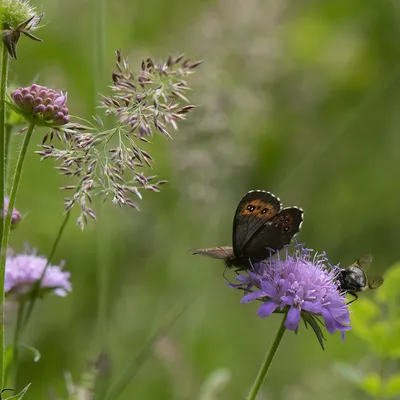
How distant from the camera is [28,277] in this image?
7.43 feet

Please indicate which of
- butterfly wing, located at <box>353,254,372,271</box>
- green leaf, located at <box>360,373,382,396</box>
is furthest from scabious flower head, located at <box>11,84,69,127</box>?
green leaf, located at <box>360,373,382,396</box>

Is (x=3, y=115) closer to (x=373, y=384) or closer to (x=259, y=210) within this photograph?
(x=259, y=210)

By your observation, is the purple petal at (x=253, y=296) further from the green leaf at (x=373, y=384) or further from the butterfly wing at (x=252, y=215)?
the green leaf at (x=373, y=384)

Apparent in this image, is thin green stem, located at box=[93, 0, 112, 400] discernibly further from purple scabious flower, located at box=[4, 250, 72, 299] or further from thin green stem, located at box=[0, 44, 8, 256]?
thin green stem, located at box=[0, 44, 8, 256]

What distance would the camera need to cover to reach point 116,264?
15.8 ft

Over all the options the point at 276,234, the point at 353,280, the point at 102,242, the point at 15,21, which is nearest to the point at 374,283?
the point at 353,280

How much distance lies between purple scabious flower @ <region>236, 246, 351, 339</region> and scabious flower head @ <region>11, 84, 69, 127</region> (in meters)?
0.63

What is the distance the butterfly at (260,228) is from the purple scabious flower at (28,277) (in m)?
0.48

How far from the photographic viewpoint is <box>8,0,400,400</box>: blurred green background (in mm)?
4266

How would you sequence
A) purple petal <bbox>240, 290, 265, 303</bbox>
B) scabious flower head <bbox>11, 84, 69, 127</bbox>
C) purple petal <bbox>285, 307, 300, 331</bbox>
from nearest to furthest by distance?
scabious flower head <bbox>11, 84, 69, 127</bbox>, purple petal <bbox>285, 307, 300, 331</bbox>, purple petal <bbox>240, 290, 265, 303</bbox>

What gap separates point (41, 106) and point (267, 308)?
724mm

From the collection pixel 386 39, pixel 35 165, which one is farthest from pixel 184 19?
pixel 35 165

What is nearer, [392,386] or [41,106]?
[41,106]

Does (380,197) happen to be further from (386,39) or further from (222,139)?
(222,139)
